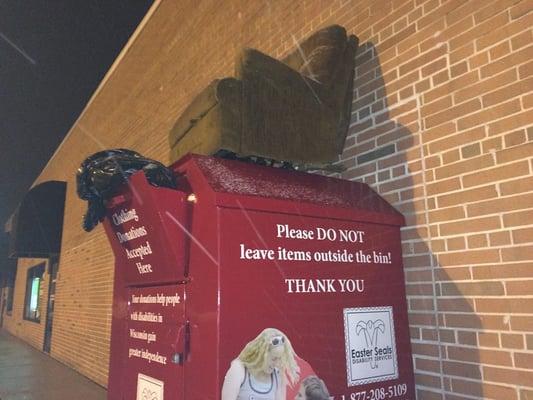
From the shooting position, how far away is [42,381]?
690 cm

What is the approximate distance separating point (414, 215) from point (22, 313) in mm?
15131

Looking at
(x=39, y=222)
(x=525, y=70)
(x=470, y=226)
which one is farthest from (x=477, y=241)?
(x=39, y=222)

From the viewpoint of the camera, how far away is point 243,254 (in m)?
1.67

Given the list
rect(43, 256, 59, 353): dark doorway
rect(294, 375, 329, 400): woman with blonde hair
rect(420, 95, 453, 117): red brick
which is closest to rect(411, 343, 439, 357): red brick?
rect(294, 375, 329, 400): woman with blonde hair

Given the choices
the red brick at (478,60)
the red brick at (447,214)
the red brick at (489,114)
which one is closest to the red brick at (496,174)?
the red brick at (447,214)

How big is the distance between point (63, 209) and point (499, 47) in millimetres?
9692

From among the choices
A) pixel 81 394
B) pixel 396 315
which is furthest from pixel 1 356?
pixel 396 315

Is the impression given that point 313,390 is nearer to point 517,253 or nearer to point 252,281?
point 252,281

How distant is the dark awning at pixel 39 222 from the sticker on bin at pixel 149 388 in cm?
809

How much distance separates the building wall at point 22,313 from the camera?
11.2 meters

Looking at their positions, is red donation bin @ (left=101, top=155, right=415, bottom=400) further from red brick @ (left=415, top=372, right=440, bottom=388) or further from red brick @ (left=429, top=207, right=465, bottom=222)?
red brick @ (left=429, top=207, right=465, bottom=222)

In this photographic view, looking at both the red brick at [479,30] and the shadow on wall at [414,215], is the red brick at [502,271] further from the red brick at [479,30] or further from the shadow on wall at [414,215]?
the red brick at [479,30]

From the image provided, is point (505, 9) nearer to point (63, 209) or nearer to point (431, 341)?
point (431, 341)

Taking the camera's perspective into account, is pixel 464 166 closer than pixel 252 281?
No
